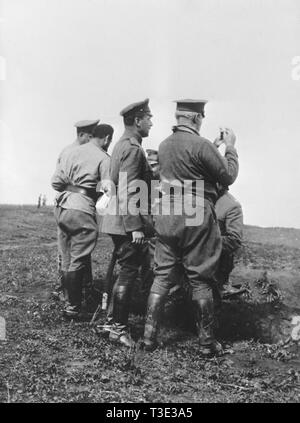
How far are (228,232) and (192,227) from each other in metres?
1.48

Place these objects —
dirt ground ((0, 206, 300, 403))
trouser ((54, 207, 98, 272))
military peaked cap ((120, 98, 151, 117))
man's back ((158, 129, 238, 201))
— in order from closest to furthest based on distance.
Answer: dirt ground ((0, 206, 300, 403)) < man's back ((158, 129, 238, 201)) < military peaked cap ((120, 98, 151, 117)) < trouser ((54, 207, 98, 272))

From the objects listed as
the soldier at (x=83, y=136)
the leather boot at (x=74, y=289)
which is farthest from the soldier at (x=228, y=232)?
the soldier at (x=83, y=136)

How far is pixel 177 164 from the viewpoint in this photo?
5.21 meters

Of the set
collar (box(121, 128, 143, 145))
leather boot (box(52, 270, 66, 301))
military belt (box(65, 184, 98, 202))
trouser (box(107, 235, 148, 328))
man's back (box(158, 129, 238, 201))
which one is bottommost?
leather boot (box(52, 270, 66, 301))

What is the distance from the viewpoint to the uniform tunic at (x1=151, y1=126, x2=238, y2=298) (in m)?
5.06

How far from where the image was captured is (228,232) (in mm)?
6414

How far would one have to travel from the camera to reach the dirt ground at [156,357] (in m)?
4.07

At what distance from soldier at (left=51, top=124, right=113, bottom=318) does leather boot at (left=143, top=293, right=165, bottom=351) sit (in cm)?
134

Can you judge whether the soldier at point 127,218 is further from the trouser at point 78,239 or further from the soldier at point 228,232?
the soldier at point 228,232

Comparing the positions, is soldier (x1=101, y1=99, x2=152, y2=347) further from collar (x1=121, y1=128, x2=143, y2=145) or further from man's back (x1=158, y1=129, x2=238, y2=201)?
man's back (x1=158, y1=129, x2=238, y2=201)

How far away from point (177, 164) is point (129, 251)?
1.07m

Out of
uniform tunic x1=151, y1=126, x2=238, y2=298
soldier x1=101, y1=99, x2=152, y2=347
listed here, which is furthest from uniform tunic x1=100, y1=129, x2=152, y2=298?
uniform tunic x1=151, y1=126, x2=238, y2=298

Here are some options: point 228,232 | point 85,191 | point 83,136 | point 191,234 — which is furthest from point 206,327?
point 83,136

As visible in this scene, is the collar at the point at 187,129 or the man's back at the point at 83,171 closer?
the collar at the point at 187,129
